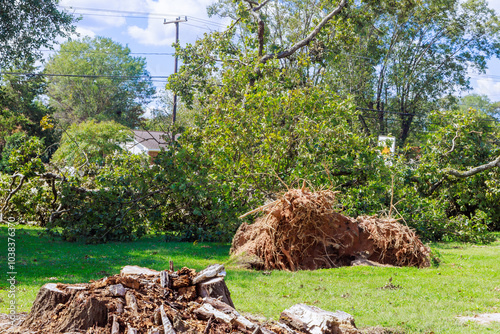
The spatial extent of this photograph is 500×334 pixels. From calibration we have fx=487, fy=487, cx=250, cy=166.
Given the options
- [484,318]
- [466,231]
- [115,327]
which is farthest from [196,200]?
[115,327]

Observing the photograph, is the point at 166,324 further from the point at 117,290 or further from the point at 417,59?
the point at 417,59

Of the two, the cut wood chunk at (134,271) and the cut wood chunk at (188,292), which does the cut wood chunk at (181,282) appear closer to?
the cut wood chunk at (188,292)

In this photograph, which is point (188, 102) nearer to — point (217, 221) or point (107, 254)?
point (217, 221)

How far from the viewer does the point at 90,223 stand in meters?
11.9

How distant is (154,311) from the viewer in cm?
405

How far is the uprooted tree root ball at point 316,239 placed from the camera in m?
8.77

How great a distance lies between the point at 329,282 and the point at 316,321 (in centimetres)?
344

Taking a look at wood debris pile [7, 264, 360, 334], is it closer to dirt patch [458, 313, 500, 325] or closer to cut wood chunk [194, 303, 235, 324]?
cut wood chunk [194, 303, 235, 324]

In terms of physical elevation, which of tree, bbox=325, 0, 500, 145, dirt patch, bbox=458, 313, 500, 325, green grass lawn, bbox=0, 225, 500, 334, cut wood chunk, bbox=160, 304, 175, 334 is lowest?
dirt patch, bbox=458, 313, 500, 325

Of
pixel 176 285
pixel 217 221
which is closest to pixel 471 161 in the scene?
pixel 217 221

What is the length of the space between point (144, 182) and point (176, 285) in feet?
26.2

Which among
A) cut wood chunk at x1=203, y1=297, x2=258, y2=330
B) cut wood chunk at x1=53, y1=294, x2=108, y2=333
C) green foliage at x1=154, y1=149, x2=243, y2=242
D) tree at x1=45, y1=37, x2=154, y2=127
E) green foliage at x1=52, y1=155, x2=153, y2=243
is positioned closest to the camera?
cut wood chunk at x1=53, y1=294, x2=108, y2=333

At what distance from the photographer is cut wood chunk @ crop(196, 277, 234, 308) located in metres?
4.64

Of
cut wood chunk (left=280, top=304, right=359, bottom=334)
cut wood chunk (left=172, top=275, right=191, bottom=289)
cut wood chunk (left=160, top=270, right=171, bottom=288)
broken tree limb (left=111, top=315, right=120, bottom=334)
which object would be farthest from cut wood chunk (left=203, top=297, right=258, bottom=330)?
broken tree limb (left=111, top=315, right=120, bottom=334)
